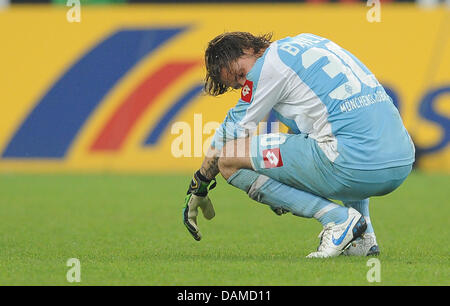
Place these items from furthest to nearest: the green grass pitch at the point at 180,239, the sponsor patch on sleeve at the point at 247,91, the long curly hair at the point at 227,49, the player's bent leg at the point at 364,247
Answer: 1. the player's bent leg at the point at 364,247
2. the long curly hair at the point at 227,49
3. the sponsor patch on sleeve at the point at 247,91
4. the green grass pitch at the point at 180,239

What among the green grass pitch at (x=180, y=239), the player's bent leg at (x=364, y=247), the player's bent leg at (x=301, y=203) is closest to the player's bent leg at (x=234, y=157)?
the player's bent leg at (x=301, y=203)

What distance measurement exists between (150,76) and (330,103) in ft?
24.8

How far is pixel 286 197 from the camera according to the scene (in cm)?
538

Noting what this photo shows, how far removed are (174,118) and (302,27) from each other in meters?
2.25

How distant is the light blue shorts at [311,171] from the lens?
522 cm

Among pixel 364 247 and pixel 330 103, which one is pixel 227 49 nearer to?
pixel 330 103

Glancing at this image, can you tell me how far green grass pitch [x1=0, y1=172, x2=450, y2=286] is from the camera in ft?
15.2

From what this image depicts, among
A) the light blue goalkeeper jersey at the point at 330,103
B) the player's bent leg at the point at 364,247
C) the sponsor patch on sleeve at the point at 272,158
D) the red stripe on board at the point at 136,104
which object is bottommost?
the player's bent leg at the point at 364,247

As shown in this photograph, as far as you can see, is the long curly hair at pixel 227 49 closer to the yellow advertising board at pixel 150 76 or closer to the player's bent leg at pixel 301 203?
the player's bent leg at pixel 301 203

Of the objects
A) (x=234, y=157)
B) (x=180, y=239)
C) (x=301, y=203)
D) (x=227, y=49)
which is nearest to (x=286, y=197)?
(x=301, y=203)

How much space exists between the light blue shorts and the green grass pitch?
41 centimetres

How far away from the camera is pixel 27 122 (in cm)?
1273

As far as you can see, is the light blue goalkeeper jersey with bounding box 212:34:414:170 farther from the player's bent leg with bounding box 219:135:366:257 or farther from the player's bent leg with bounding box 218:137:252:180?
the player's bent leg with bounding box 219:135:366:257

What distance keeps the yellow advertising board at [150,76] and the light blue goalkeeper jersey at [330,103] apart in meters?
6.87
